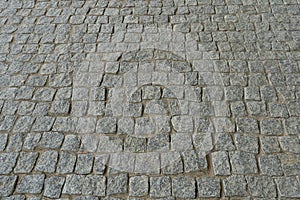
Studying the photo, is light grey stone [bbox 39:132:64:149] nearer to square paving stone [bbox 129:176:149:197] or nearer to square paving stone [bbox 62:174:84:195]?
square paving stone [bbox 62:174:84:195]

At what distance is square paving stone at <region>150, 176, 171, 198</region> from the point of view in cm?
371

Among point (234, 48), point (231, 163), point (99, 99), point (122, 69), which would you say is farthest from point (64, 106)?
point (234, 48)

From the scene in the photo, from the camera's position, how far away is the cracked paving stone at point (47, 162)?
398 cm

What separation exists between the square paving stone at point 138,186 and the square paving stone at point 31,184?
1.05 meters

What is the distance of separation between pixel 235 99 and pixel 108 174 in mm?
2042

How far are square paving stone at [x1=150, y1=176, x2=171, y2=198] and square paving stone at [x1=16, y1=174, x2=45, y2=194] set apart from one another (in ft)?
4.23

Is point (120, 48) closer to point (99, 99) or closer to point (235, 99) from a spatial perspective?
point (99, 99)

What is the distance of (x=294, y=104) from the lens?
4.57 m

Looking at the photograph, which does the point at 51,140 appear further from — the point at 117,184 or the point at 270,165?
the point at 270,165

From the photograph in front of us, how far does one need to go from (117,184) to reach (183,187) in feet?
2.50

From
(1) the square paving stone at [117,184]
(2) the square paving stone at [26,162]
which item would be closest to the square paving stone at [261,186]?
(1) the square paving stone at [117,184]

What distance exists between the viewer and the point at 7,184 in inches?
152

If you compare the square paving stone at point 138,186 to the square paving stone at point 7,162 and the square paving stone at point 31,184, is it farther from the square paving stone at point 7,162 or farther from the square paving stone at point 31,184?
the square paving stone at point 7,162

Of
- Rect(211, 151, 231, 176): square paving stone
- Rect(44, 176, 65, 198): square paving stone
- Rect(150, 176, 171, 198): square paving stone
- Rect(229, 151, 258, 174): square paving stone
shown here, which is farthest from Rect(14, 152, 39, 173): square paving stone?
Rect(229, 151, 258, 174): square paving stone
